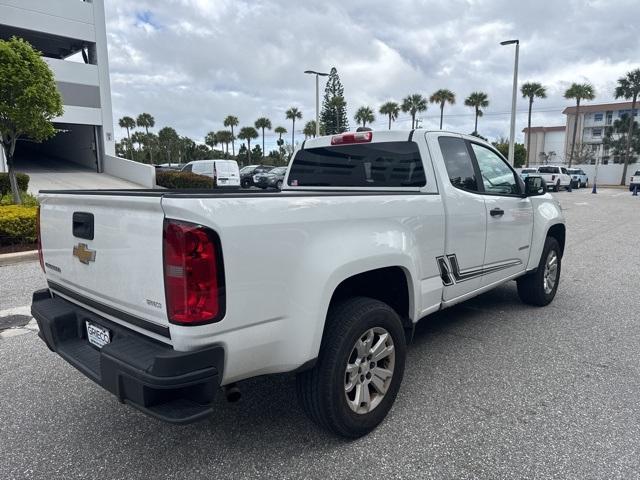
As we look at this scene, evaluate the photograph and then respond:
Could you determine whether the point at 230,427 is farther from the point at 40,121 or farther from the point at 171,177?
the point at 171,177

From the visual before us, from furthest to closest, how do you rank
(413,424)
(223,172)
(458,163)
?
(223,172)
(458,163)
(413,424)

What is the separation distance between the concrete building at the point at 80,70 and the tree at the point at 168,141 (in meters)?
51.9

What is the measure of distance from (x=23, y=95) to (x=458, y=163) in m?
11.0

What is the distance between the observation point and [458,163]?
3738mm

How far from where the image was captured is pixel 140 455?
2533mm

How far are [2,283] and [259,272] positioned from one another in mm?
5784

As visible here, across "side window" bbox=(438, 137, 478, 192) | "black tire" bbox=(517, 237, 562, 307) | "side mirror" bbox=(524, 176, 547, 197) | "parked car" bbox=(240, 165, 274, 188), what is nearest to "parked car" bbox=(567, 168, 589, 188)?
"parked car" bbox=(240, 165, 274, 188)

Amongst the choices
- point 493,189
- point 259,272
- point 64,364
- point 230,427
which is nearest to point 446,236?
point 493,189

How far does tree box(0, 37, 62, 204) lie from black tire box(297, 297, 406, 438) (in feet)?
37.3

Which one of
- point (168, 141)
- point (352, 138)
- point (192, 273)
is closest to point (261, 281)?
point (192, 273)

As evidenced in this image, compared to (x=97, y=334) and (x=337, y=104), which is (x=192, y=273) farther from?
(x=337, y=104)

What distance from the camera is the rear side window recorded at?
356cm

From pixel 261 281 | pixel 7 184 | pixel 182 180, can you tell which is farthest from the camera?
pixel 182 180

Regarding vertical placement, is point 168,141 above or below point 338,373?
above
